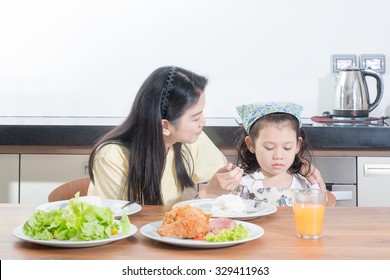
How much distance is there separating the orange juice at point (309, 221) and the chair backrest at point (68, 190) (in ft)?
3.06

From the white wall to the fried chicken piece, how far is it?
1.92 metres

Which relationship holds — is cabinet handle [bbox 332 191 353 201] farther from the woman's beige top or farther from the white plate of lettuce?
the white plate of lettuce

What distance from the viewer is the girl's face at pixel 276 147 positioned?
87.0 inches

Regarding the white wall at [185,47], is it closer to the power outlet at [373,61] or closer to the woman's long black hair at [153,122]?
the power outlet at [373,61]

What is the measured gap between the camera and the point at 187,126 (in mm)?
2207

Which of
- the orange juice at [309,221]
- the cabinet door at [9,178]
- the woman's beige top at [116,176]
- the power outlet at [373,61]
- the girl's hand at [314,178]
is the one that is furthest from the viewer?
the power outlet at [373,61]

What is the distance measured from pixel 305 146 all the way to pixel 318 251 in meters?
1.12

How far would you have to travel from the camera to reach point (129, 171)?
7.01ft

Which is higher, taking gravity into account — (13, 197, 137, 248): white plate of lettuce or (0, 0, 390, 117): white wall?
(0, 0, 390, 117): white wall

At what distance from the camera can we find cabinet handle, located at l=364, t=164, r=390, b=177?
282cm

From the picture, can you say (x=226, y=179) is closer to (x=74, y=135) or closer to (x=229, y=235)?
(x=229, y=235)

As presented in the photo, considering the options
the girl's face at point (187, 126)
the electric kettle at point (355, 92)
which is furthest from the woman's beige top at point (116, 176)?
the electric kettle at point (355, 92)

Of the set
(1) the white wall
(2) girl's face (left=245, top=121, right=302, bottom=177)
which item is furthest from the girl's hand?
(1) the white wall
